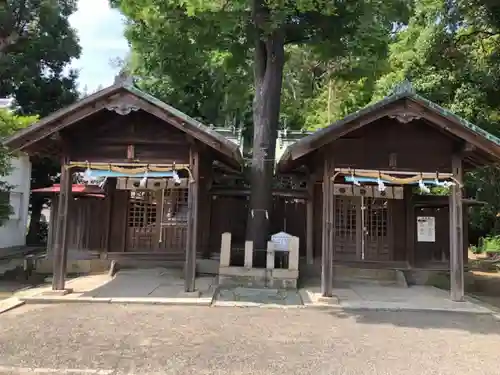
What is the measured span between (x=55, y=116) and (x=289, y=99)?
24.1 metres

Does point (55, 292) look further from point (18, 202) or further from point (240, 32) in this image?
point (18, 202)

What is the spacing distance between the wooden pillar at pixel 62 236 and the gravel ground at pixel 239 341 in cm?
121

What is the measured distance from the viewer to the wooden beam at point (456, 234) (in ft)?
36.9

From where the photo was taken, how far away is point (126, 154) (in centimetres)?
1159

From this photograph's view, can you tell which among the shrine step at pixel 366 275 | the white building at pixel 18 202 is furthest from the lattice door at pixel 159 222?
the white building at pixel 18 202

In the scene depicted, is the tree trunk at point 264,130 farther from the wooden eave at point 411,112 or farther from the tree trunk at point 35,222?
A: the tree trunk at point 35,222

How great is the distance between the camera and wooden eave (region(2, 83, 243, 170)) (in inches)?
419

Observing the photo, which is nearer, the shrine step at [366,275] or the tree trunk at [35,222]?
the shrine step at [366,275]

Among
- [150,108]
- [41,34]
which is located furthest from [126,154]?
[41,34]

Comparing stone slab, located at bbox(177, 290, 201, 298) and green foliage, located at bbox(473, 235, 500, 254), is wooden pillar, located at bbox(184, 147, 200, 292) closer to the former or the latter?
stone slab, located at bbox(177, 290, 201, 298)

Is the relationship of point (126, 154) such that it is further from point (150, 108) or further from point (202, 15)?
point (202, 15)

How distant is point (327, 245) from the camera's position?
1098 cm

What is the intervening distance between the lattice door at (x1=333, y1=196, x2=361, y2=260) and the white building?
17521 mm

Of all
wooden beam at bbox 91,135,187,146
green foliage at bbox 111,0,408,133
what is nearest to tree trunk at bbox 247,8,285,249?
green foliage at bbox 111,0,408,133
